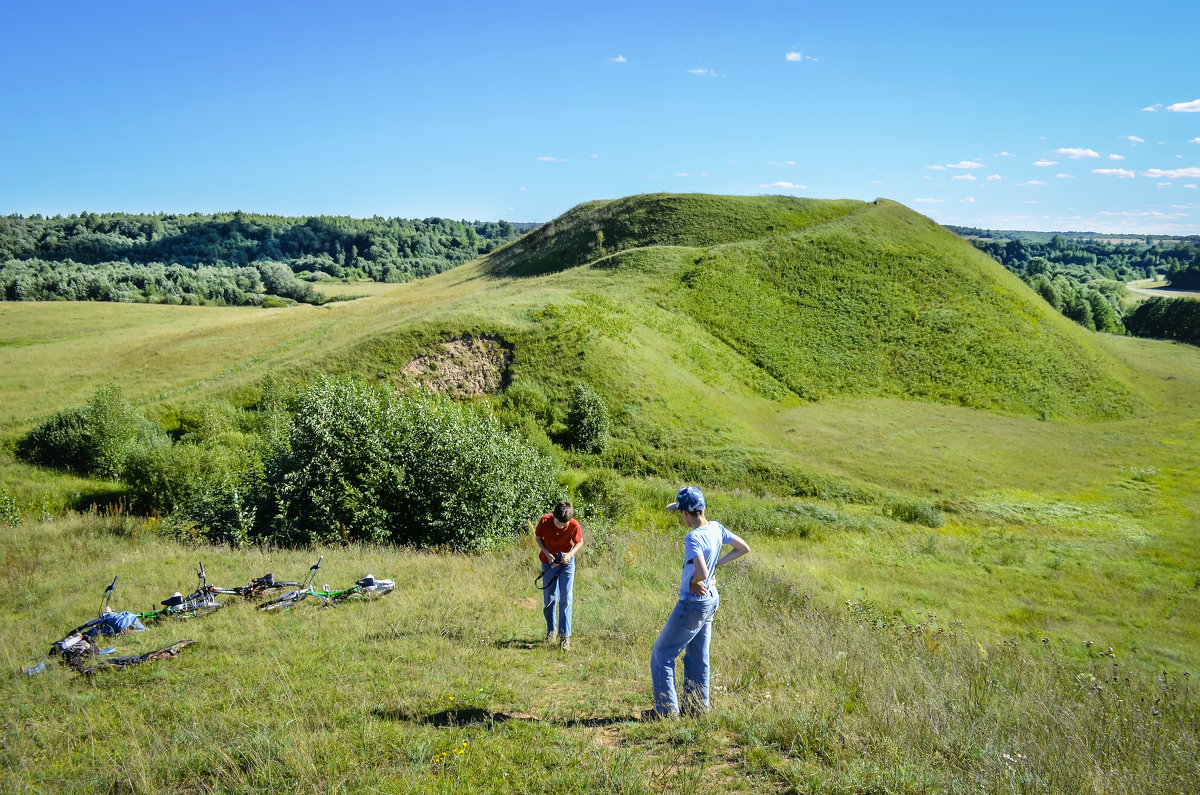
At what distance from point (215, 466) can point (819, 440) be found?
30.7 meters

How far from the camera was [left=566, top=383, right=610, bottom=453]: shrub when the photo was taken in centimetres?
3241

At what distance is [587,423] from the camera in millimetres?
32656

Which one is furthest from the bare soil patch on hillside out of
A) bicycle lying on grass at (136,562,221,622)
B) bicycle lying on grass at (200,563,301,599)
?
bicycle lying on grass at (136,562,221,622)

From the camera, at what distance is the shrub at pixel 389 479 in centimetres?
1742

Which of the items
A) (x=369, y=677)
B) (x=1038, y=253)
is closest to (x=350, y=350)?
(x=369, y=677)

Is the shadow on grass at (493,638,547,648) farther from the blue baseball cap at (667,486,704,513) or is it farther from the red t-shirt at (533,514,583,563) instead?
the blue baseball cap at (667,486,704,513)

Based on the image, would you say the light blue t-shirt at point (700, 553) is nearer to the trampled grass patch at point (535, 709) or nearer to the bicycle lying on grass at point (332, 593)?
the trampled grass patch at point (535, 709)

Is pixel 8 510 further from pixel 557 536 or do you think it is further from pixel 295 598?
pixel 557 536

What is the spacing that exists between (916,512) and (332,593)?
80.9 feet

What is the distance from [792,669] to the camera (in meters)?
7.84

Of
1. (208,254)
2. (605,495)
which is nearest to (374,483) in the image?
(605,495)

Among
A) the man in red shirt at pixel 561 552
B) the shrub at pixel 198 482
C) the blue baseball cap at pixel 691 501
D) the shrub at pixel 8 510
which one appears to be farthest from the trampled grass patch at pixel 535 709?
the shrub at pixel 8 510

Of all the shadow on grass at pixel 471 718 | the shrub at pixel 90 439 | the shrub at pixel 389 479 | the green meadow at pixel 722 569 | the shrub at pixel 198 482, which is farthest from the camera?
the shrub at pixel 90 439

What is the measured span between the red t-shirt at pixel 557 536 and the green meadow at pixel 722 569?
1515 mm
